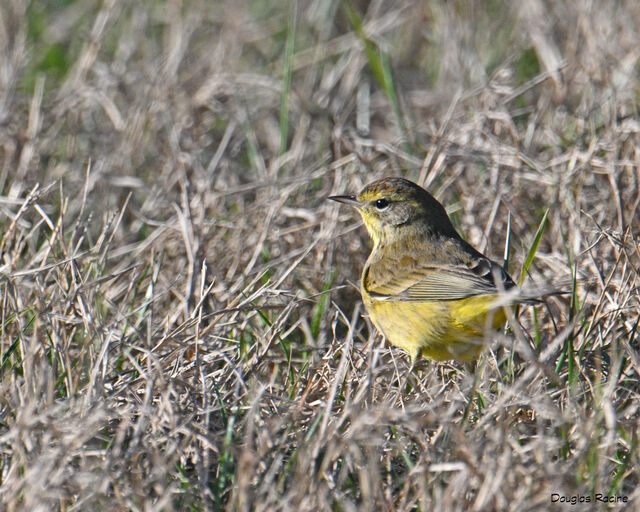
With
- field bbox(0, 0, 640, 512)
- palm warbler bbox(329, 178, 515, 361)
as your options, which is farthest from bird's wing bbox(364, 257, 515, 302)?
field bbox(0, 0, 640, 512)

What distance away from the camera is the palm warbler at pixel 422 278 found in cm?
376

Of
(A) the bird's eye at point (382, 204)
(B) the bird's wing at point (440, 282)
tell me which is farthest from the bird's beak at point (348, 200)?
(B) the bird's wing at point (440, 282)

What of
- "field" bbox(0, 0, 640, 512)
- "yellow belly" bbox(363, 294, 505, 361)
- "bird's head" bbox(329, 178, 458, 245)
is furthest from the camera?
"bird's head" bbox(329, 178, 458, 245)

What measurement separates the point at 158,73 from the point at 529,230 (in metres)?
2.71

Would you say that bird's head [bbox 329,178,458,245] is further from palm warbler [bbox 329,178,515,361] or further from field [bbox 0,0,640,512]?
field [bbox 0,0,640,512]

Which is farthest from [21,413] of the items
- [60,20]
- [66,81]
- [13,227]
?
[60,20]

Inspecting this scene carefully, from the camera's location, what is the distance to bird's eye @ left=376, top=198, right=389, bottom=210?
4621 mm

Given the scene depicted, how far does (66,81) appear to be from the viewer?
638 cm

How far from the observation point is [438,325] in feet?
A: 12.6

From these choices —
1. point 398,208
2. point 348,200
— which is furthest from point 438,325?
point 348,200

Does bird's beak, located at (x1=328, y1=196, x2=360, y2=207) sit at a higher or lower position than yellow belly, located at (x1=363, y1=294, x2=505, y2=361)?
higher

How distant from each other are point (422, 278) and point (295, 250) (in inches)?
35.3

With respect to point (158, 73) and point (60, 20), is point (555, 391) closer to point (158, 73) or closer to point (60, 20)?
point (158, 73)

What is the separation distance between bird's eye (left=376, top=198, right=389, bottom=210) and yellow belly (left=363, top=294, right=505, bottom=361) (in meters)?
0.68
